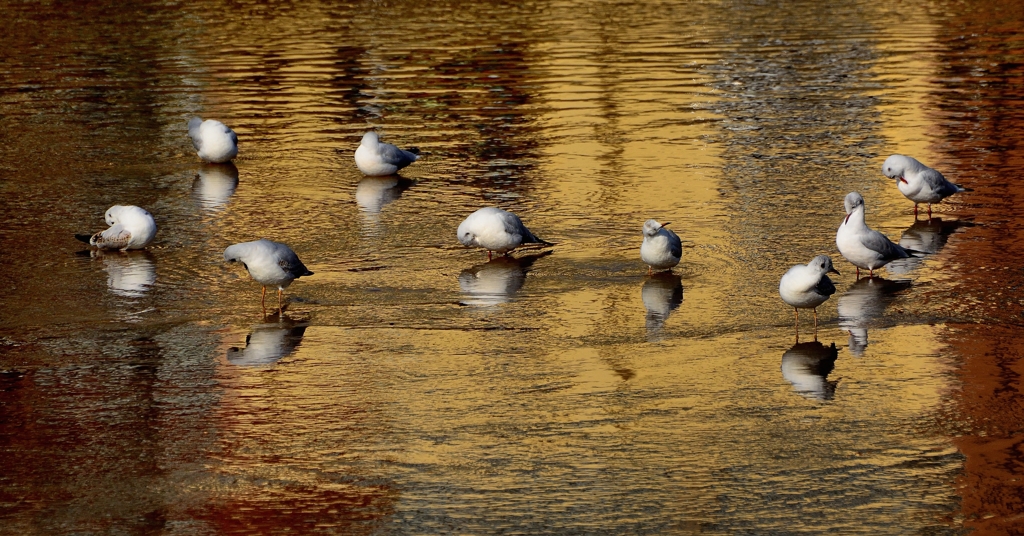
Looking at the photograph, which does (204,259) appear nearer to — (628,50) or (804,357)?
(804,357)

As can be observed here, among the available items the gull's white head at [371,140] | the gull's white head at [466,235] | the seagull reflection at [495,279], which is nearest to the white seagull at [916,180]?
the seagull reflection at [495,279]

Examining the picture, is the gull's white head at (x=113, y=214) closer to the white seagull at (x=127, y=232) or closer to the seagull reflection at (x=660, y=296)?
the white seagull at (x=127, y=232)

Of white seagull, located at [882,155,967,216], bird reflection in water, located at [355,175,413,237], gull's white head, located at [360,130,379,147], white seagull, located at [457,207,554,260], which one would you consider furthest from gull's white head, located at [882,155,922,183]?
gull's white head, located at [360,130,379,147]

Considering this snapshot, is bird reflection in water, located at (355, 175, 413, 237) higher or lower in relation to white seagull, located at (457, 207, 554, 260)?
higher

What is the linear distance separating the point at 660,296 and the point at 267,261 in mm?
3268

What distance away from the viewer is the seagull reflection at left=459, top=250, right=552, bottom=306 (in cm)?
1205

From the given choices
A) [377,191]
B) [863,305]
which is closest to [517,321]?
[863,305]

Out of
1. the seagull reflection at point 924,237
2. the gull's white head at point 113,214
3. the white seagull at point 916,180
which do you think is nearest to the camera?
the seagull reflection at point 924,237

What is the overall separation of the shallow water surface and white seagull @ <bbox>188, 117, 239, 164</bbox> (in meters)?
0.24

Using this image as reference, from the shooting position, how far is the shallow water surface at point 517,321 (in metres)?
8.00

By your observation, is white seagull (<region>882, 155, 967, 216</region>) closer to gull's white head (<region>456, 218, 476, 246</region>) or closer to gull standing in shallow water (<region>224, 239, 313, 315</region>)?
gull's white head (<region>456, 218, 476, 246</region>)

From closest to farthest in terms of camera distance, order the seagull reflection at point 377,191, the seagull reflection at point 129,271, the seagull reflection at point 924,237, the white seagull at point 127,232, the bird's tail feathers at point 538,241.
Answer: the seagull reflection at point 129,271 < the seagull reflection at point 924,237 < the bird's tail feathers at point 538,241 < the white seagull at point 127,232 < the seagull reflection at point 377,191

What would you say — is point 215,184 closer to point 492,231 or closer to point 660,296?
point 492,231

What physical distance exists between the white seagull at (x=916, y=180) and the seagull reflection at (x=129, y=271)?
7.50 m
